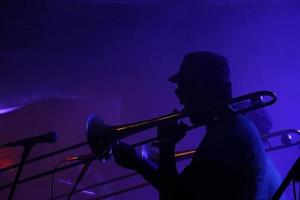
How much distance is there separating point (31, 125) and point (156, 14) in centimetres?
276

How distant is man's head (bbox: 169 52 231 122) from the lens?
2916mm

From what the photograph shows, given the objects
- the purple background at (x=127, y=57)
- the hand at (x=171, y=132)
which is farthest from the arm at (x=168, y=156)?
the purple background at (x=127, y=57)

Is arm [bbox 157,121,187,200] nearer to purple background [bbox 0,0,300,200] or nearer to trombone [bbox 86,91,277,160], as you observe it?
trombone [bbox 86,91,277,160]

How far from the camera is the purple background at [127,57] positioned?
652 centimetres

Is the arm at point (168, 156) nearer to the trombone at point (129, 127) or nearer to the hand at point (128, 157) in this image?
the trombone at point (129, 127)

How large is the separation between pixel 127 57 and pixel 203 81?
3950 millimetres

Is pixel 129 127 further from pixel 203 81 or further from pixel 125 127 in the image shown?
pixel 203 81

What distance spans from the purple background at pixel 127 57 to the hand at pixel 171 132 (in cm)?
402

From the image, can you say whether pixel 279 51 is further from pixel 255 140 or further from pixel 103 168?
pixel 255 140

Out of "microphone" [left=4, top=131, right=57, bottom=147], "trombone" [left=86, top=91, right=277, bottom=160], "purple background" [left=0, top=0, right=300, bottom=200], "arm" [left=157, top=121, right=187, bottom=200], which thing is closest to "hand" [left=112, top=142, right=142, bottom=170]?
"trombone" [left=86, top=91, right=277, bottom=160]

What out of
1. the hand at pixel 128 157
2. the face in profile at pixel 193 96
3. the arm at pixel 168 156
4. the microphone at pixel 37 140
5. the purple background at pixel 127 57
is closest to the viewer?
the arm at pixel 168 156

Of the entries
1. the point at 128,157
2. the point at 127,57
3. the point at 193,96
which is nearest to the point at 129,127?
the point at 128,157

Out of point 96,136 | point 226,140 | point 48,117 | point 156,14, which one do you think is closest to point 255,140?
point 226,140

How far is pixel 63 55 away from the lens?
6762 mm
